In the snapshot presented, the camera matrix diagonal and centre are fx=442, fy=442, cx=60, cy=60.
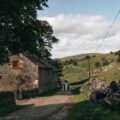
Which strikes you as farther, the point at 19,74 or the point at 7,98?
the point at 19,74

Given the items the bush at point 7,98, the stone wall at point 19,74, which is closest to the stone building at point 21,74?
the stone wall at point 19,74

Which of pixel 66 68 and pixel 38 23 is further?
pixel 66 68

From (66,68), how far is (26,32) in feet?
439

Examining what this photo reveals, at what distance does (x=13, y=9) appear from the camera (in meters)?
31.3

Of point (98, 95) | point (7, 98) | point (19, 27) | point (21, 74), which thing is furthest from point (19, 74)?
point (19, 27)

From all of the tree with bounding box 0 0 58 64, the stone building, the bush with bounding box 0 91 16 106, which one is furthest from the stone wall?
the tree with bounding box 0 0 58 64

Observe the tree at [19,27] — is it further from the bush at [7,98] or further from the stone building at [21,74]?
the stone building at [21,74]

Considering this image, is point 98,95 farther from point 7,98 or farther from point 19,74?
point 19,74

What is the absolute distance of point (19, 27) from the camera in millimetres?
34844

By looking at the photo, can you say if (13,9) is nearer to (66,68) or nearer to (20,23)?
(20,23)

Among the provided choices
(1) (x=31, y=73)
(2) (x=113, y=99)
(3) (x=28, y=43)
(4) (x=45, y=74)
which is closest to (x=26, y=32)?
(3) (x=28, y=43)

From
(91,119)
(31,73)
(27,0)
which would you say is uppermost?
(27,0)

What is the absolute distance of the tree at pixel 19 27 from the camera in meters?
31.4

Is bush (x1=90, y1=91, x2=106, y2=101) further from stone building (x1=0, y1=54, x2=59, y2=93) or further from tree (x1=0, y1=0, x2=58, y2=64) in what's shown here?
stone building (x1=0, y1=54, x2=59, y2=93)
